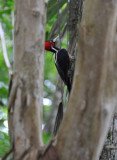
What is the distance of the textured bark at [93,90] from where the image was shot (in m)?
1.30

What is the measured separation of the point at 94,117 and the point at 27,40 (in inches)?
23.1

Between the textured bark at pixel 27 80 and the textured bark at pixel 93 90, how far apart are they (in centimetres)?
19

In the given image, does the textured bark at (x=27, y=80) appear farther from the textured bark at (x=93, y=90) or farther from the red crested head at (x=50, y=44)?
the red crested head at (x=50, y=44)

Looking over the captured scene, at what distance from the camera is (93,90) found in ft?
4.28

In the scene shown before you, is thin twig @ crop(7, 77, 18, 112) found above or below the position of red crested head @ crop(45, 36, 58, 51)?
below

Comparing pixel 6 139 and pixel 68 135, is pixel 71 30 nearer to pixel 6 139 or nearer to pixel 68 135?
pixel 6 139

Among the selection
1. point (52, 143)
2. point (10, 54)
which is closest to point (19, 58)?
point (52, 143)

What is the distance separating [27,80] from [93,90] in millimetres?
396

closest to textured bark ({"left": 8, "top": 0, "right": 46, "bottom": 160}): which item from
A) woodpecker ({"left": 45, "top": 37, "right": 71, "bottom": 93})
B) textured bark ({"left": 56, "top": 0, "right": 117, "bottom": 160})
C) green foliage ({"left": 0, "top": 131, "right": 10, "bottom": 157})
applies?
textured bark ({"left": 56, "top": 0, "right": 117, "bottom": 160})

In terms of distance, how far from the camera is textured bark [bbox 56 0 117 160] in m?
1.30

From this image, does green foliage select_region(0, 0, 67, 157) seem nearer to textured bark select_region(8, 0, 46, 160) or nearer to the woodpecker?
the woodpecker

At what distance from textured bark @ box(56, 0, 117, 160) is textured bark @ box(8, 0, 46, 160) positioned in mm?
187

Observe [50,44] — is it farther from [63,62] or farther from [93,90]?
[93,90]

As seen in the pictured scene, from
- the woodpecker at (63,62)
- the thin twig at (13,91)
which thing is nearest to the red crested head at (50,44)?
the woodpecker at (63,62)
